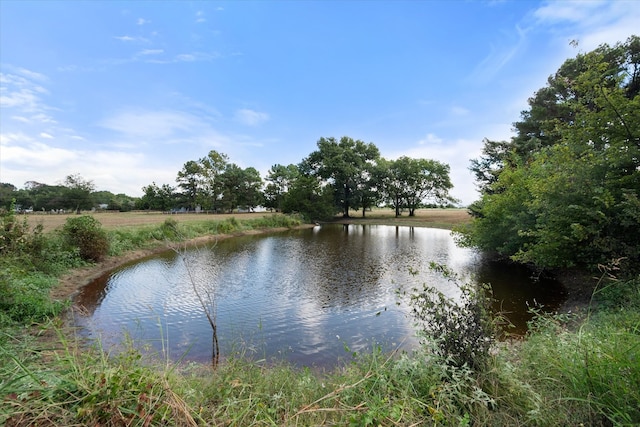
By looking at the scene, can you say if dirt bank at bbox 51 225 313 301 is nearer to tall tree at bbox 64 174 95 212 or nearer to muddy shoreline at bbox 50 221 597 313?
muddy shoreline at bbox 50 221 597 313

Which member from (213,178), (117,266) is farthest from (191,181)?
(117,266)

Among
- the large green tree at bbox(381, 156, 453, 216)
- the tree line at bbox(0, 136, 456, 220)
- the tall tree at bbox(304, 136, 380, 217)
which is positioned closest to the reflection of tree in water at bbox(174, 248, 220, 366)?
the tree line at bbox(0, 136, 456, 220)

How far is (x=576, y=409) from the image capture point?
2512mm

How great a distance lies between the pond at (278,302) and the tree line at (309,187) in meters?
30.2

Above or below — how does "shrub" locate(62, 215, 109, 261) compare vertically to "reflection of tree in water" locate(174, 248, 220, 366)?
above

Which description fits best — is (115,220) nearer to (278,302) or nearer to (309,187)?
(309,187)

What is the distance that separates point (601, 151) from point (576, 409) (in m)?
7.75

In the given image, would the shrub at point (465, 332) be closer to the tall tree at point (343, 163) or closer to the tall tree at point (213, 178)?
the tall tree at point (343, 163)

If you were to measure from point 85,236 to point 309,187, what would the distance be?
110 ft

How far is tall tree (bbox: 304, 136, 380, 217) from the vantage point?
51906 millimetres

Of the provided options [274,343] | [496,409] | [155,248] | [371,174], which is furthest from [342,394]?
[371,174]

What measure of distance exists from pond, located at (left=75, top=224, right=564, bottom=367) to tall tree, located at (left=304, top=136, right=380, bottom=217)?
116ft

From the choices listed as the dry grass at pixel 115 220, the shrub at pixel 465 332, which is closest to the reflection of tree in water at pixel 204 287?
the shrub at pixel 465 332

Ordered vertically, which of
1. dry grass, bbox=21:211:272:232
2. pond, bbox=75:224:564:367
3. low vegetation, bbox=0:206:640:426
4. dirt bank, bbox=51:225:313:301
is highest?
dry grass, bbox=21:211:272:232
